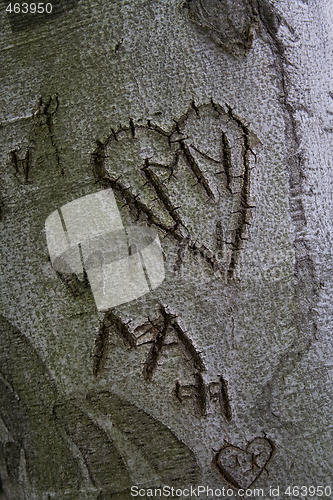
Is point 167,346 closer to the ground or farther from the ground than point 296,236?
closer to the ground

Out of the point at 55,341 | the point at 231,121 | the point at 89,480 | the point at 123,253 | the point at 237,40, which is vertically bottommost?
the point at 89,480

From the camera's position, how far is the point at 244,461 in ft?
1.96

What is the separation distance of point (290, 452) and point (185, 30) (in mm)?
592

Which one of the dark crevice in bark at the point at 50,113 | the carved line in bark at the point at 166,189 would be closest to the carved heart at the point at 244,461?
the carved line in bark at the point at 166,189

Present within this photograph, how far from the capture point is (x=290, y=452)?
23.6 inches

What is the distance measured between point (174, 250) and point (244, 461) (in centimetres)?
30

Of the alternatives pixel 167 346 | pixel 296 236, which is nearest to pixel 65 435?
pixel 167 346

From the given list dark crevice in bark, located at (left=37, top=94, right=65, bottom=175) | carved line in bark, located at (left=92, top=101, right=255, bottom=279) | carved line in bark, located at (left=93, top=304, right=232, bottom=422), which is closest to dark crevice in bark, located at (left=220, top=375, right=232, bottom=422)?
carved line in bark, located at (left=93, top=304, right=232, bottom=422)

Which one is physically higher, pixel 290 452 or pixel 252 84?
pixel 252 84

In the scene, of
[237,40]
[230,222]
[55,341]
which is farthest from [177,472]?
[237,40]

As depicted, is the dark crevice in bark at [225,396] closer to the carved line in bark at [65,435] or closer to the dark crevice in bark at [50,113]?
the carved line in bark at [65,435]

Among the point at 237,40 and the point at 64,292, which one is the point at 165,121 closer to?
the point at 237,40

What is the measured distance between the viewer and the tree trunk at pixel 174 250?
1.98ft

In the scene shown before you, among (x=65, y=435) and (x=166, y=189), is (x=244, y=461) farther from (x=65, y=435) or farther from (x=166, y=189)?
(x=166, y=189)
